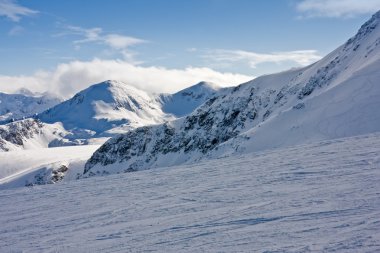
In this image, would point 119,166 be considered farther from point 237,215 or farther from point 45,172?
point 237,215

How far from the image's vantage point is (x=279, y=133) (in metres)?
37.9

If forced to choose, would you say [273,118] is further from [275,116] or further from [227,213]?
[227,213]

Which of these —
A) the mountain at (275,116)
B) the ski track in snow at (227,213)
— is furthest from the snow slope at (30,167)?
the ski track in snow at (227,213)

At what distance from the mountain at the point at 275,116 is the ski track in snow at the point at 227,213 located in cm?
1588

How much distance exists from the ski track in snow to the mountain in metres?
15.9

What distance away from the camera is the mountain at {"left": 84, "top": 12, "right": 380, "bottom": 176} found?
31236 millimetres

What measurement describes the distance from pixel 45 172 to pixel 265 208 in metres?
95.0

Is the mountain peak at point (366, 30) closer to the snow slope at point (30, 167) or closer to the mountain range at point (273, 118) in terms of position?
the mountain range at point (273, 118)

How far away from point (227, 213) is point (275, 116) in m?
36.4

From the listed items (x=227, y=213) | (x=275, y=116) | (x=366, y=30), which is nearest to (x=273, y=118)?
(x=275, y=116)

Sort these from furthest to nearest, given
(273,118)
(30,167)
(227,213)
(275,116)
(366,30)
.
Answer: (30,167) < (366,30) < (275,116) < (273,118) < (227,213)

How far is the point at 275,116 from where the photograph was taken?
144 ft

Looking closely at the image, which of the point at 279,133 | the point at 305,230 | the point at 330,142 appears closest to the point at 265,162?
the point at 330,142

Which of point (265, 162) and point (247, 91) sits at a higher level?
point (247, 91)
